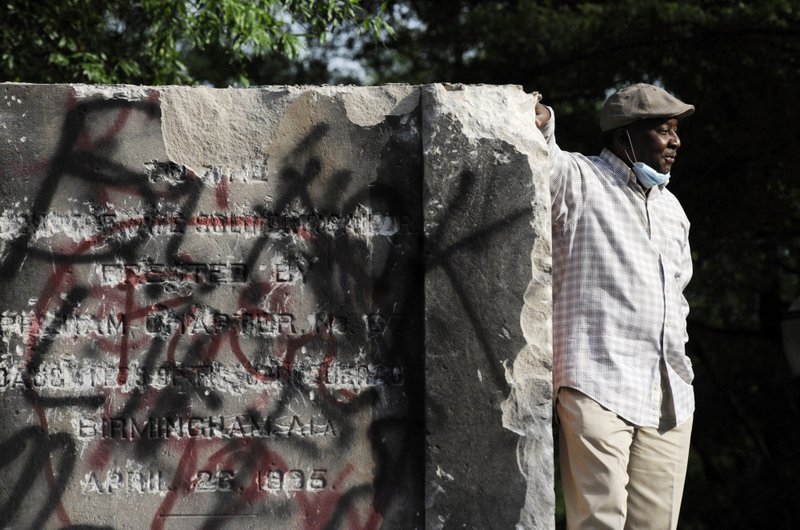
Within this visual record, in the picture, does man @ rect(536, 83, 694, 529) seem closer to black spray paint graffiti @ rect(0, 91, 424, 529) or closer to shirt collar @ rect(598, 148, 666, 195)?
shirt collar @ rect(598, 148, 666, 195)

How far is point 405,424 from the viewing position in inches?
153

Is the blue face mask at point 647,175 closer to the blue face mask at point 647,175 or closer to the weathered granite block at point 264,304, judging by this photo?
the blue face mask at point 647,175

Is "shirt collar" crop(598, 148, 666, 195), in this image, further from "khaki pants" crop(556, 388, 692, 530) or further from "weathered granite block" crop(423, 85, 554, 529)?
"khaki pants" crop(556, 388, 692, 530)

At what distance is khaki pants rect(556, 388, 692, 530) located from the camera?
3762 mm

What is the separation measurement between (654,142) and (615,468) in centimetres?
120

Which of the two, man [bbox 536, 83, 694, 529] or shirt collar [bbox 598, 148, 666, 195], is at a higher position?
shirt collar [bbox 598, 148, 666, 195]

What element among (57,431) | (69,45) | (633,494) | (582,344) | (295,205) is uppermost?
(69,45)

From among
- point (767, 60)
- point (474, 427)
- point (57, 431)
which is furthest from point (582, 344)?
point (767, 60)

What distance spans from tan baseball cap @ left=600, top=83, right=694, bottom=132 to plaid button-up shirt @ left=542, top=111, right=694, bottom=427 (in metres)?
0.17

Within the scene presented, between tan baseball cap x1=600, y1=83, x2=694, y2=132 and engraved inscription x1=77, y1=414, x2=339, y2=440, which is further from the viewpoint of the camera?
tan baseball cap x1=600, y1=83, x2=694, y2=132

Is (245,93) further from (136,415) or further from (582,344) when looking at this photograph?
(582,344)

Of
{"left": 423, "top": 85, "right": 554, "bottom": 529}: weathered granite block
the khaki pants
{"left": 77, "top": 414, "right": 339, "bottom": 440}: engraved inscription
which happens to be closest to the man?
the khaki pants

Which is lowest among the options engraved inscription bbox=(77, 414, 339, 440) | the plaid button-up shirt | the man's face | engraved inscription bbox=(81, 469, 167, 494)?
engraved inscription bbox=(81, 469, 167, 494)

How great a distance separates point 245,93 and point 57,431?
1322 millimetres
